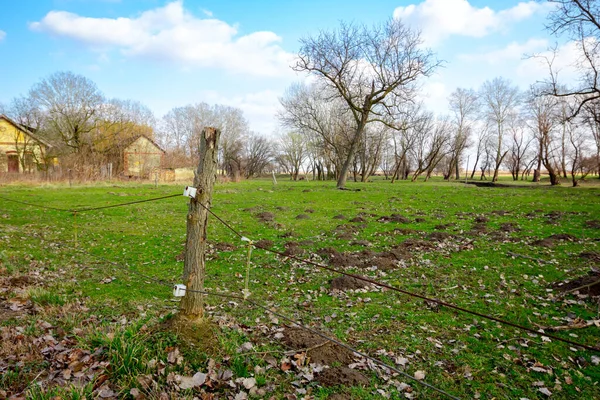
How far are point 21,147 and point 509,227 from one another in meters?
56.1

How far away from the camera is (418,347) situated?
5.43 m

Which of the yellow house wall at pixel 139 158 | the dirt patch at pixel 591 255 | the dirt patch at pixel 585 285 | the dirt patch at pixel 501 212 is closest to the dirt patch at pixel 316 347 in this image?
the dirt patch at pixel 585 285

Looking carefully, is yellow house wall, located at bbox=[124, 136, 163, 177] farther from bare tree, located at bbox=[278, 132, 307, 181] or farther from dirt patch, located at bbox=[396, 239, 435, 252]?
dirt patch, located at bbox=[396, 239, 435, 252]

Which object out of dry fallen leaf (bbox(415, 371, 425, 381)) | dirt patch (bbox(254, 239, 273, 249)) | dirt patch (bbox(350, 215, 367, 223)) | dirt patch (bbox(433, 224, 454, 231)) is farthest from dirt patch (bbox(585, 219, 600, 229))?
dry fallen leaf (bbox(415, 371, 425, 381))

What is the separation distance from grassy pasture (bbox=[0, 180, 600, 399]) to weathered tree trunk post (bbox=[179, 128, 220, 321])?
439mm

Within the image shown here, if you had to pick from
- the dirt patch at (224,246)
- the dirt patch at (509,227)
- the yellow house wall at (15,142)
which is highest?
the yellow house wall at (15,142)

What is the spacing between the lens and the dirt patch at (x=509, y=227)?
1311 centimetres

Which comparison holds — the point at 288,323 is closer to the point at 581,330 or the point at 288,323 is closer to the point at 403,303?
the point at 403,303

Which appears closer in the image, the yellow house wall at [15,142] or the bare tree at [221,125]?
the yellow house wall at [15,142]

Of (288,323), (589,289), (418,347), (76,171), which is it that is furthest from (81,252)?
(76,171)

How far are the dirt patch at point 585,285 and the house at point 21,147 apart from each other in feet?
169

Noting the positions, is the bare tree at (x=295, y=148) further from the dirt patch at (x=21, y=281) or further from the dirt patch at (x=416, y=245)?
the dirt patch at (x=21, y=281)

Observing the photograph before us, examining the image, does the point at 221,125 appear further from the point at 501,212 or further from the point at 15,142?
the point at 501,212

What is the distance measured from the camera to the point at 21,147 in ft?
149
